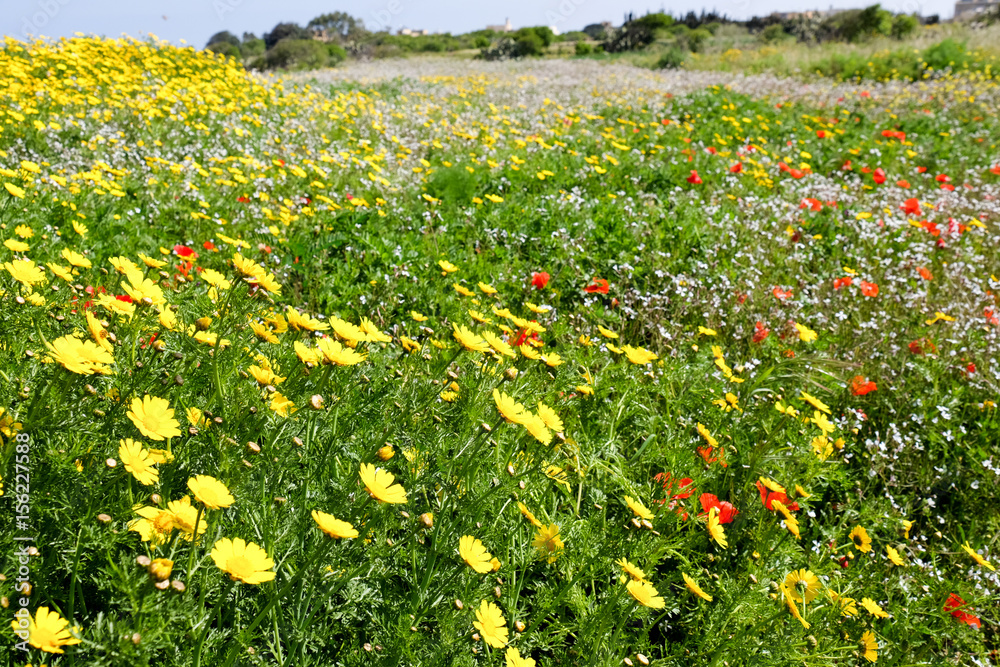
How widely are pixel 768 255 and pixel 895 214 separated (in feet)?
6.06

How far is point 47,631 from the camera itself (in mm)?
994

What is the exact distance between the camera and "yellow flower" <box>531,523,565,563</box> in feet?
5.27

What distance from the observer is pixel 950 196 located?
5625 mm

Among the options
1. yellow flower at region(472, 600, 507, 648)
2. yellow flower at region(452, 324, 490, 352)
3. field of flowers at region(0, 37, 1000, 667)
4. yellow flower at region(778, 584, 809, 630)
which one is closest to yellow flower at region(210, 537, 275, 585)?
field of flowers at region(0, 37, 1000, 667)

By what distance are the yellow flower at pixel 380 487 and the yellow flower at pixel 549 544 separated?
514mm

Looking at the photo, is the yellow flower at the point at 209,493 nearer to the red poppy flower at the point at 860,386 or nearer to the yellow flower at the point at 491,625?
the yellow flower at the point at 491,625

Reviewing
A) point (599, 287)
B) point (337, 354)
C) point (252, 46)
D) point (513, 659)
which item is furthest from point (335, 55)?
point (513, 659)

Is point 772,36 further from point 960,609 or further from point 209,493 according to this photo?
point 209,493

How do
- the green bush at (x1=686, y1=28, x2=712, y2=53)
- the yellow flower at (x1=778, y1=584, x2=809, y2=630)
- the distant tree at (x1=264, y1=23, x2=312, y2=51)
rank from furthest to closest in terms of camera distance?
1. the distant tree at (x1=264, y1=23, x2=312, y2=51)
2. the green bush at (x1=686, y1=28, x2=712, y2=53)
3. the yellow flower at (x1=778, y1=584, x2=809, y2=630)

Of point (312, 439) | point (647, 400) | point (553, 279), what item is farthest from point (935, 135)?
point (312, 439)

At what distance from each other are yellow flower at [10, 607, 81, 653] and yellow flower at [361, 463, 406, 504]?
509 millimetres

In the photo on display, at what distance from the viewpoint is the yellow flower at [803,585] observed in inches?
68.9

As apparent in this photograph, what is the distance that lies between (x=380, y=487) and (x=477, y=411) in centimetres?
48

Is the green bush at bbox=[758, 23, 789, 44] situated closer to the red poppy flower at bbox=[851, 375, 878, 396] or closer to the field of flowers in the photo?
the field of flowers
